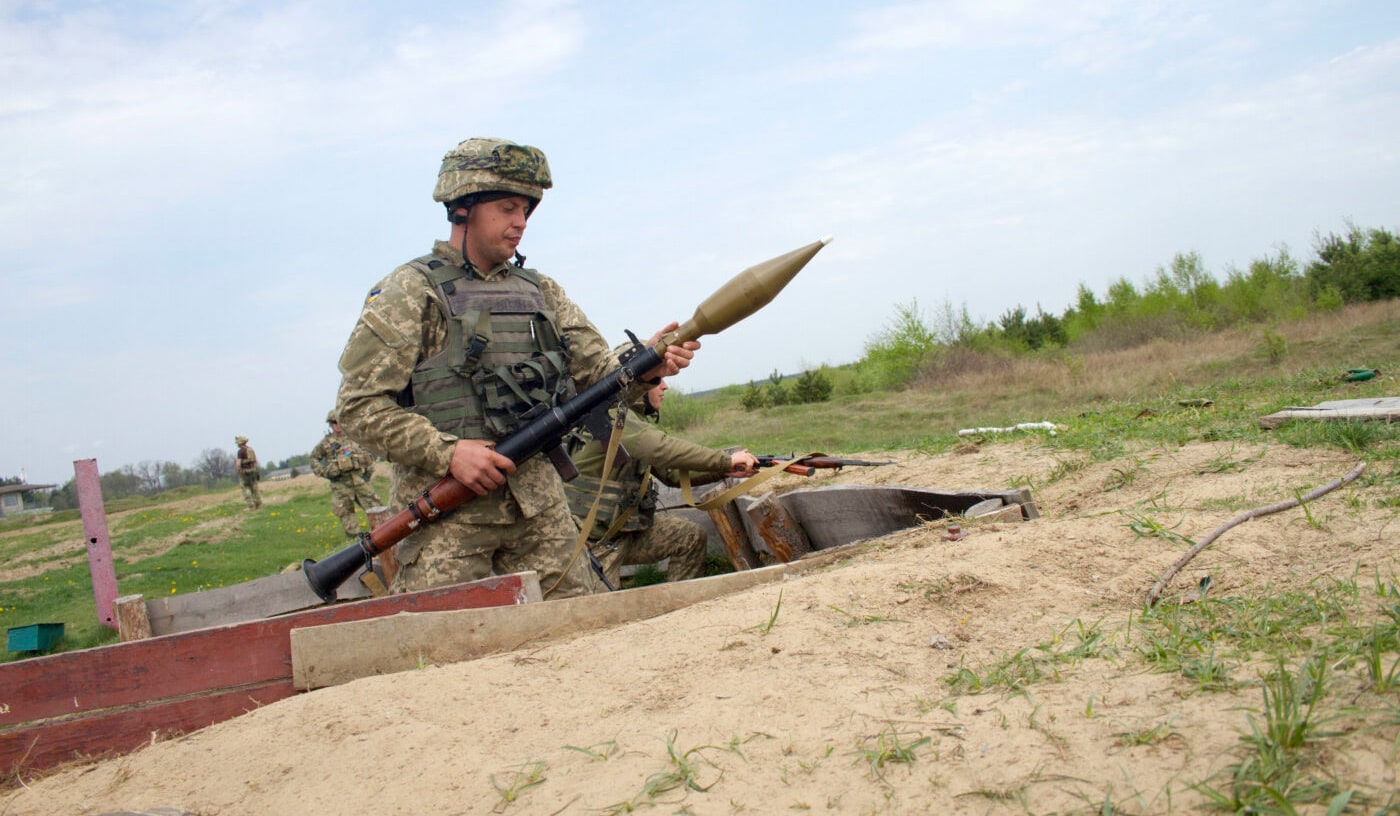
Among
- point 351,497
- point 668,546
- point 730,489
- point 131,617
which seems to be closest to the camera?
point 131,617

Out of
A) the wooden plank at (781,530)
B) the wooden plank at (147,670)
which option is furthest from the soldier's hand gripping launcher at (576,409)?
the wooden plank at (781,530)

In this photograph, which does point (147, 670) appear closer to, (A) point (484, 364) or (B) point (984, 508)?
(A) point (484, 364)

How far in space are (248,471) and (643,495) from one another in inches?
769

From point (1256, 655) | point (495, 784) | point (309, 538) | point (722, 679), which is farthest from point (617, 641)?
point (309, 538)

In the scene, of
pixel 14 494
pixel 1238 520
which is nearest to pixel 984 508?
pixel 1238 520

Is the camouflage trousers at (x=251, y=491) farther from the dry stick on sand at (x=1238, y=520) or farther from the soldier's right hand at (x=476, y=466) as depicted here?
the dry stick on sand at (x=1238, y=520)

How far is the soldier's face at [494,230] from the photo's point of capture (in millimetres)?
3795

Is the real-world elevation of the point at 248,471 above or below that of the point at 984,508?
above

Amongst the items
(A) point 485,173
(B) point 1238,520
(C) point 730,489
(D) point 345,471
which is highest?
(A) point 485,173

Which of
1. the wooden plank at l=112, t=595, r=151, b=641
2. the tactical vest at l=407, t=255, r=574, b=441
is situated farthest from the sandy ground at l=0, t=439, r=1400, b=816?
the wooden plank at l=112, t=595, r=151, b=641

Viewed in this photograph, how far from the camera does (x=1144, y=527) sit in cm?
314

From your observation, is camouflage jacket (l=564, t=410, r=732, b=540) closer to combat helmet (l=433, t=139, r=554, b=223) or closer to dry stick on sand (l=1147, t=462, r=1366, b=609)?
combat helmet (l=433, t=139, r=554, b=223)

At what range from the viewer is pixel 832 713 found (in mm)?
2014

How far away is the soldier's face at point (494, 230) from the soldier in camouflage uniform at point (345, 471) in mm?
9542
